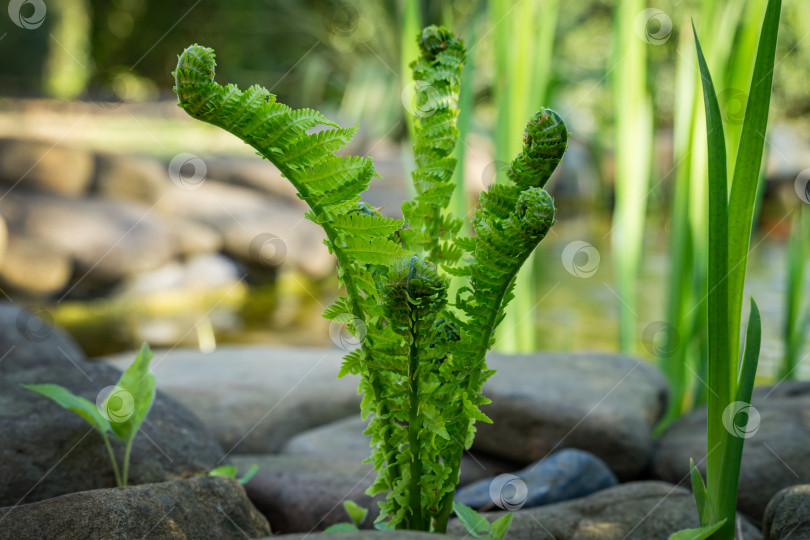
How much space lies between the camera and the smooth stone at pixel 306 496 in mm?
1352

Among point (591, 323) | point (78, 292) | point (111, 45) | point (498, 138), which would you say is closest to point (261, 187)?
point (78, 292)

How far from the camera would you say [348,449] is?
1.85m

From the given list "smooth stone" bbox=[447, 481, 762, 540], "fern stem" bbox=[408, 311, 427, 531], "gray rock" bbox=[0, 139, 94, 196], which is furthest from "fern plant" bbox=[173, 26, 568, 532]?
"gray rock" bbox=[0, 139, 94, 196]

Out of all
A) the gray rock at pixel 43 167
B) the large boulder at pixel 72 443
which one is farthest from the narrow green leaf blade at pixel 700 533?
the gray rock at pixel 43 167

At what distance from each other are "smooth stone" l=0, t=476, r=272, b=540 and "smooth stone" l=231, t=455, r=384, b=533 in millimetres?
325

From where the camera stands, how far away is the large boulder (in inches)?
45.0

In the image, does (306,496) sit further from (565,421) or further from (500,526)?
(565,421)

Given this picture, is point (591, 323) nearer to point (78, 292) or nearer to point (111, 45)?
point (78, 292)

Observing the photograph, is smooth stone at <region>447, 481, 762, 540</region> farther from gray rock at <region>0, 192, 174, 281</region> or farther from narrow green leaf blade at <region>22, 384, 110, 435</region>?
gray rock at <region>0, 192, 174, 281</region>

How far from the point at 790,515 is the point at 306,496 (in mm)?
774

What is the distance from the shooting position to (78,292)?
4.28 metres

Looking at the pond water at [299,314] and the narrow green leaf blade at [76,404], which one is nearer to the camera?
the narrow green leaf blade at [76,404]

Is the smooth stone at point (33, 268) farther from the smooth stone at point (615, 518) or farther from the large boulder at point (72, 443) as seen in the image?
the smooth stone at point (615, 518)

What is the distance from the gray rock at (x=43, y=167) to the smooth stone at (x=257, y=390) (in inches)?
103
